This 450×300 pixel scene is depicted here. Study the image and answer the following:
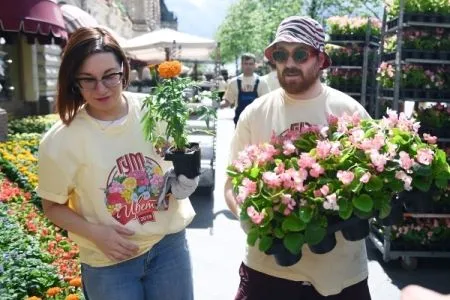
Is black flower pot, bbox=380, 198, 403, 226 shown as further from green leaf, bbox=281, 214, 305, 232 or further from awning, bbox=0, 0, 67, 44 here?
awning, bbox=0, 0, 67, 44

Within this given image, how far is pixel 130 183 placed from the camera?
2.36 meters

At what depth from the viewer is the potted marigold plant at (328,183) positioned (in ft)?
6.48

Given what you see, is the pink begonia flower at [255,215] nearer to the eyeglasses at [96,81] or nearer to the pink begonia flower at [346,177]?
the pink begonia flower at [346,177]

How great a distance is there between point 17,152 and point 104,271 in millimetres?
5771

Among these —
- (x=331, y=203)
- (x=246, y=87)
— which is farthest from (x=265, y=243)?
(x=246, y=87)

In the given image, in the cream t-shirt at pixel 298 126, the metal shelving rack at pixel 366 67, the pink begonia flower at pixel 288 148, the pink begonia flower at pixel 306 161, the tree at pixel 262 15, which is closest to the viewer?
the pink begonia flower at pixel 306 161

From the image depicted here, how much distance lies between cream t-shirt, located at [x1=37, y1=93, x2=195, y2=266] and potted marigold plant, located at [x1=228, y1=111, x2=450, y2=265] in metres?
0.45

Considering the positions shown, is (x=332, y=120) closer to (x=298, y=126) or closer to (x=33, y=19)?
(x=298, y=126)

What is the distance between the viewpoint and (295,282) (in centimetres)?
244

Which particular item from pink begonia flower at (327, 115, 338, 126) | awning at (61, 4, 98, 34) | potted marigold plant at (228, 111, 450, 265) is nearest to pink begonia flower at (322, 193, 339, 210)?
potted marigold plant at (228, 111, 450, 265)

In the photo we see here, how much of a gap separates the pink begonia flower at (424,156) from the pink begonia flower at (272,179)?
547 millimetres

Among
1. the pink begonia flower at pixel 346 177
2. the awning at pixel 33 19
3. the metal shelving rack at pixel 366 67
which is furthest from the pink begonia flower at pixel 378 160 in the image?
the awning at pixel 33 19

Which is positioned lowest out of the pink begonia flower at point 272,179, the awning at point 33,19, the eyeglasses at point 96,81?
the pink begonia flower at point 272,179

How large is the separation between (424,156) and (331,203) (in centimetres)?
42
